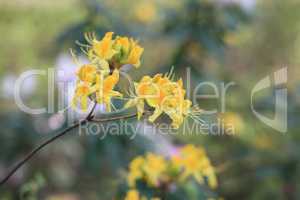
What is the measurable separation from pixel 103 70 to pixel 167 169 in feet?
1.43

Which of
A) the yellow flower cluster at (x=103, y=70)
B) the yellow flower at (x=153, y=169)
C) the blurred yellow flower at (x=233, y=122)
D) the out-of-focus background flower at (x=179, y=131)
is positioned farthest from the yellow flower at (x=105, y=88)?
the blurred yellow flower at (x=233, y=122)

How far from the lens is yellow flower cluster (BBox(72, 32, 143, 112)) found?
0.89m

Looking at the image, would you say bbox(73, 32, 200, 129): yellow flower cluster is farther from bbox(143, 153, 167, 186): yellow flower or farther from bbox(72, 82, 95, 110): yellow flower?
bbox(143, 153, 167, 186): yellow flower

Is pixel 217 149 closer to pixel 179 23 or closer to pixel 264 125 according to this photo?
pixel 264 125

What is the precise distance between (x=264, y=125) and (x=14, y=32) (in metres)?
1.57

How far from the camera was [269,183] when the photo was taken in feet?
7.11

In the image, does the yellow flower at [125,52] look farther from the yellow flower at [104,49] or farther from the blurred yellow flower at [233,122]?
the blurred yellow flower at [233,122]

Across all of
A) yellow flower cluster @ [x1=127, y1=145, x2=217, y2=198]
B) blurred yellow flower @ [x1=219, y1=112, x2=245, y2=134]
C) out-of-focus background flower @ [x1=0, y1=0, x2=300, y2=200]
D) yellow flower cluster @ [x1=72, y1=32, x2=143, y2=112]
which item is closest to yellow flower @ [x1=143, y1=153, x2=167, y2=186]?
yellow flower cluster @ [x1=127, y1=145, x2=217, y2=198]

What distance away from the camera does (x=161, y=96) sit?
0.91 m

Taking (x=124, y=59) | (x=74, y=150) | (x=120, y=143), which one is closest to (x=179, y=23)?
(x=120, y=143)

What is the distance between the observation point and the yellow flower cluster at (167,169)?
126cm

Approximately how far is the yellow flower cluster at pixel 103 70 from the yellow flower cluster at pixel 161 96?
0.13 feet

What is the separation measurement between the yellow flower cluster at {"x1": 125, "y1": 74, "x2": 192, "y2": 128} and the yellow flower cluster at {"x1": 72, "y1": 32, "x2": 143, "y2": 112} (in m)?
0.04

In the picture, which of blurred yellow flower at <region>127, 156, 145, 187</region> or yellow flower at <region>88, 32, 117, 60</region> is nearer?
yellow flower at <region>88, 32, 117, 60</region>
